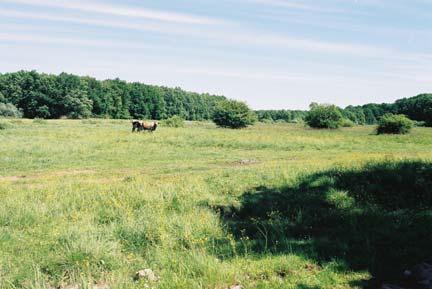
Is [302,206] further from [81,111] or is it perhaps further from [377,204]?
[81,111]

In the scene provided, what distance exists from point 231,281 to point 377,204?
6.55 m

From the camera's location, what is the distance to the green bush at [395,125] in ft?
172

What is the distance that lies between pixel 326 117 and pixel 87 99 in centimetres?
7713

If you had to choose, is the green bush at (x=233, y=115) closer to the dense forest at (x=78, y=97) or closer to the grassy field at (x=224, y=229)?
the dense forest at (x=78, y=97)

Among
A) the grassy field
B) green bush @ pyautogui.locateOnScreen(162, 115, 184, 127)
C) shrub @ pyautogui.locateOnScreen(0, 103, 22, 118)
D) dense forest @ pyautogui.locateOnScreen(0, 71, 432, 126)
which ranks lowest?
the grassy field

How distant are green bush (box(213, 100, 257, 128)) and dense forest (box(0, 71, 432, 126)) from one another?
36931 millimetres

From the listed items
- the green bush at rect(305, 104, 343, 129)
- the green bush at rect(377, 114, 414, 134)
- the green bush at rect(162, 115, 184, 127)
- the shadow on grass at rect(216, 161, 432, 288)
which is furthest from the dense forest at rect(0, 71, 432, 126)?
the shadow on grass at rect(216, 161, 432, 288)

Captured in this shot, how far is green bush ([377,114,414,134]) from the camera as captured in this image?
2068 inches

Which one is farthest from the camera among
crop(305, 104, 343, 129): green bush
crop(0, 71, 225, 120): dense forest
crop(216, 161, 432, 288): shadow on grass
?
crop(0, 71, 225, 120): dense forest

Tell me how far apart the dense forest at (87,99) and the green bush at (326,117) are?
36.7 meters

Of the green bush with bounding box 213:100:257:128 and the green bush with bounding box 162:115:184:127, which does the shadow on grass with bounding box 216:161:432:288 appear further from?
the green bush with bounding box 162:115:184:127

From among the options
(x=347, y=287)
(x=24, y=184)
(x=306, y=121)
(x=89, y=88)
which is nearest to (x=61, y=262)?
(x=347, y=287)

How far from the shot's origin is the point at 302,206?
455 inches

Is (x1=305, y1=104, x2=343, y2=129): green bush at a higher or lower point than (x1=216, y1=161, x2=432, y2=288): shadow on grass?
higher
